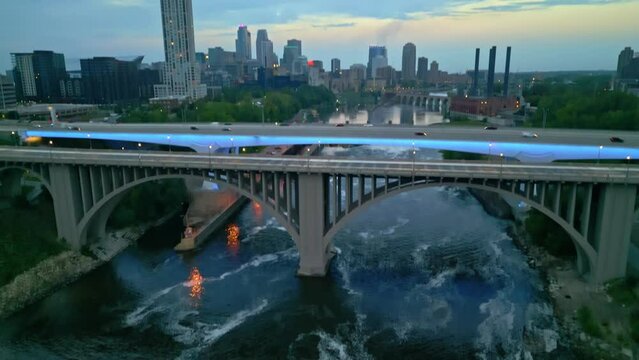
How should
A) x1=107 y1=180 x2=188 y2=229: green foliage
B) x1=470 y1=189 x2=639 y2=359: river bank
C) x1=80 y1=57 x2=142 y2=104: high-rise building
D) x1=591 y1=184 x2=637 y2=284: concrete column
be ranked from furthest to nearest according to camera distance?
1. x1=80 y1=57 x2=142 y2=104: high-rise building
2. x1=107 y1=180 x2=188 y2=229: green foliage
3. x1=591 y1=184 x2=637 y2=284: concrete column
4. x1=470 y1=189 x2=639 y2=359: river bank

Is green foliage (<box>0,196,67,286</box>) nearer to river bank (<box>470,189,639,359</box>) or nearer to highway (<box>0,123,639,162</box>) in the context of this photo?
highway (<box>0,123,639,162</box>)

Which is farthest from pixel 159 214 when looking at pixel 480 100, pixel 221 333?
pixel 480 100

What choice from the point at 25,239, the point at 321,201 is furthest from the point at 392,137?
the point at 25,239

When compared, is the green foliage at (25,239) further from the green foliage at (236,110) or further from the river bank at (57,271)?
the green foliage at (236,110)

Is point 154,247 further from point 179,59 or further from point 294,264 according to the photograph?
point 179,59

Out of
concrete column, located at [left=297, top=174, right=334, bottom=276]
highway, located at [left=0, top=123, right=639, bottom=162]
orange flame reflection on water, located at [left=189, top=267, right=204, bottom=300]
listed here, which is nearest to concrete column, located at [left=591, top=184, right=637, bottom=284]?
highway, located at [left=0, top=123, right=639, bottom=162]
